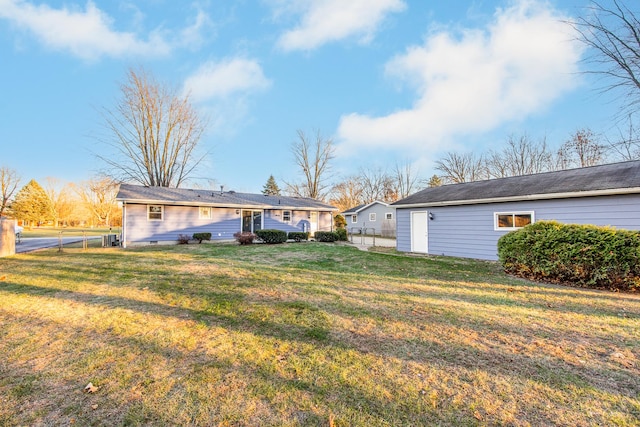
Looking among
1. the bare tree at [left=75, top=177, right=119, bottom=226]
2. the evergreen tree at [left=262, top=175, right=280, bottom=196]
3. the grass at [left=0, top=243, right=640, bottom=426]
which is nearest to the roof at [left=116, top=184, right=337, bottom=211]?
the grass at [left=0, top=243, right=640, bottom=426]

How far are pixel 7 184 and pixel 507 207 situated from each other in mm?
56851

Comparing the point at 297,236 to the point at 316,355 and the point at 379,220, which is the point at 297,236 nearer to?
the point at 379,220

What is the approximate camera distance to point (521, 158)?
25.8 m

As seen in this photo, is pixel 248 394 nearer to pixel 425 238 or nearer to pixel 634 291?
pixel 634 291

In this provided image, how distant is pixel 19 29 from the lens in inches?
423

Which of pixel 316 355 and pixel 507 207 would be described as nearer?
pixel 316 355

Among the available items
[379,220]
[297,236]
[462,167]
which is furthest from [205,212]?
[462,167]

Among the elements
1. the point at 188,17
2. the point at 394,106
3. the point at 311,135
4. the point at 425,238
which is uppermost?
the point at 311,135

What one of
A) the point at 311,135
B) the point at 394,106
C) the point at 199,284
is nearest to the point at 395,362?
the point at 199,284

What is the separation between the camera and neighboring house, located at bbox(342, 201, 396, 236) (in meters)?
26.6

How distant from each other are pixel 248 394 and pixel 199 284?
409cm

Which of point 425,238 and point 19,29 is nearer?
A: point 19,29

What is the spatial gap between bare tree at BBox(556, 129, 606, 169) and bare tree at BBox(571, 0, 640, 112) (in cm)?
1349

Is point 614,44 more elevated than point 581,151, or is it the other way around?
point 614,44
